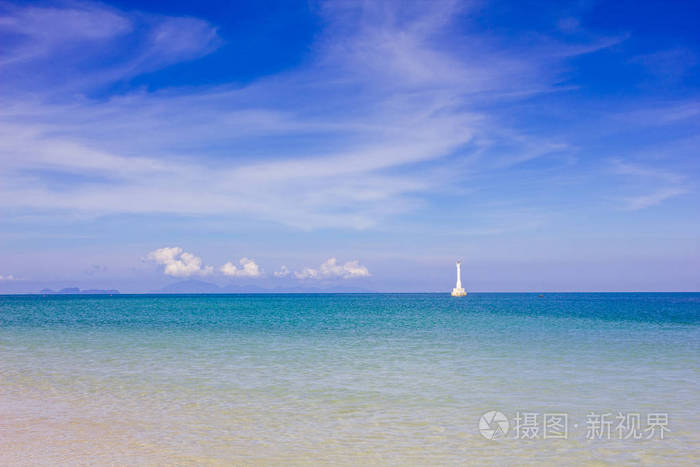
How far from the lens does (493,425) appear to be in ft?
41.5

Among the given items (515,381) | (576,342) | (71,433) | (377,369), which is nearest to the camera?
(71,433)

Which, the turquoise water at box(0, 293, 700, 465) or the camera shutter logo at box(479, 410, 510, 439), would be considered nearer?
the turquoise water at box(0, 293, 700, 465)

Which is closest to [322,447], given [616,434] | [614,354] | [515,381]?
[616,434]

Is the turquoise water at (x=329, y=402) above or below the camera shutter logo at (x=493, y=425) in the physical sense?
below

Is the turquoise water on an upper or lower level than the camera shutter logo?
lower

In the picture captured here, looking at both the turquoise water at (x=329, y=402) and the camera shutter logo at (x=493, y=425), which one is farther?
the camera shutter logo at (x=493, y=425)

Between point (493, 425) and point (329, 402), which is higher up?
point (493, 425)

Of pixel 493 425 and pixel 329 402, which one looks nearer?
pixel 493 425

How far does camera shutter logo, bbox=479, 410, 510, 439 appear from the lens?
11945 millimetres

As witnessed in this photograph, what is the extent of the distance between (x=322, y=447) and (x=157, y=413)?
5.01 m

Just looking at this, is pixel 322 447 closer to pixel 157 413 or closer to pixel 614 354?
pixel 157 413

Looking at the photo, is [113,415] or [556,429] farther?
[113,415]

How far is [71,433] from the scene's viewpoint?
12.0m

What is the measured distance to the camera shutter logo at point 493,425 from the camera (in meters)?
11.9
